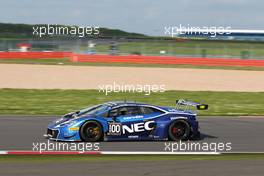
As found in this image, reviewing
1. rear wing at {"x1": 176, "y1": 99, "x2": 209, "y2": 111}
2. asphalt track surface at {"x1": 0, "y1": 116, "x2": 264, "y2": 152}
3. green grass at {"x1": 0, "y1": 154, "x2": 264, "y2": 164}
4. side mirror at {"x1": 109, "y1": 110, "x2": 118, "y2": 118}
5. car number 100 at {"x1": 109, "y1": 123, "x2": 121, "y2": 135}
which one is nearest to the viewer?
green grass at {"x1": 0, "y1": 154, "x2": 264, "y2": 164}

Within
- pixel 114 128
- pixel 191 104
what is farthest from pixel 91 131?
pixel 191 104

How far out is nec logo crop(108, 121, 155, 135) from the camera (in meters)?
15.6

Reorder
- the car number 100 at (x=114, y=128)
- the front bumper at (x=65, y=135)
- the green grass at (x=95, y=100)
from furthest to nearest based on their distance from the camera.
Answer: the green grass at (x=95, y=100) < the car number 100 at (x=114, y=128) < the front bumper at (x=65, y=135)

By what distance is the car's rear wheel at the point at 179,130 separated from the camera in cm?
1602

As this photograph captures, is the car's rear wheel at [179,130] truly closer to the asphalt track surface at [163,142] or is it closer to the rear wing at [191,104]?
the asphalt track surface at [163,142]

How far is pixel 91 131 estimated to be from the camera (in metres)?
15.4

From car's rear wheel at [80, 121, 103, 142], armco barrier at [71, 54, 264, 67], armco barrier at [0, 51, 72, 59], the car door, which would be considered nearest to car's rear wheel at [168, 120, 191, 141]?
the car door

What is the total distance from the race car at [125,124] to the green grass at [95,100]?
701 centimetres

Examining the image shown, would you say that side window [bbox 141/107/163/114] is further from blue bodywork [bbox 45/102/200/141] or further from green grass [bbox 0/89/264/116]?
green grass [bbox 0/89/264/116]

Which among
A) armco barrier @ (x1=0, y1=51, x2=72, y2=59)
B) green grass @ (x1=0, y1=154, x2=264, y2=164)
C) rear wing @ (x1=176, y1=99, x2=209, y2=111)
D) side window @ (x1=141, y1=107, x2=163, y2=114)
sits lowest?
green grass @ (x1=0, y1=154, x2=264, y2=164)

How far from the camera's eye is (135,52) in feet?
193

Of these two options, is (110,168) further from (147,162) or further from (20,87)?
(20,87)

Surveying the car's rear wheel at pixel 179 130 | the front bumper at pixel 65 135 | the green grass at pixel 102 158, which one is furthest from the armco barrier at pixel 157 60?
the green grass at pixel 102 158

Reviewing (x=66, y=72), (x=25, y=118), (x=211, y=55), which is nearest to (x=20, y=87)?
(x=66, y=72)
